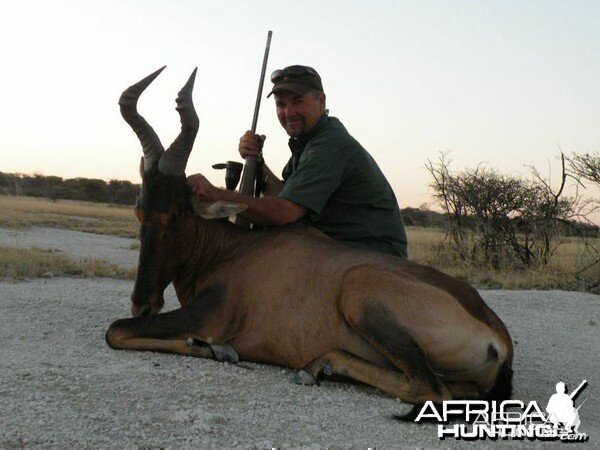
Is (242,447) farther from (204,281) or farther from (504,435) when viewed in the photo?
(204,281)

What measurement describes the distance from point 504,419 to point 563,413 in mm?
479

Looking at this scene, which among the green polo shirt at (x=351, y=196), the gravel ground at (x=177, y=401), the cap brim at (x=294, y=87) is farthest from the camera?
the cap brim at (x=294, y=87)

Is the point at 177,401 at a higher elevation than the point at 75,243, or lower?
higher

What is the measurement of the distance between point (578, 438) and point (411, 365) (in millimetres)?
1026

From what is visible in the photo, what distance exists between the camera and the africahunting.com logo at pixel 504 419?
4.32 metres

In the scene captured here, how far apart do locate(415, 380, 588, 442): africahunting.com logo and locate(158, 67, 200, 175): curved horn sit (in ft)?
8.44

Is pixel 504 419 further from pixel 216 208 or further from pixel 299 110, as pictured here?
pixel 299 110

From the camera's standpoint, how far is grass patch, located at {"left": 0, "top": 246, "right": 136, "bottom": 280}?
1112cm

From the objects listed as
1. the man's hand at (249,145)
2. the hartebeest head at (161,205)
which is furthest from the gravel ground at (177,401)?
the man's hand at (249,145)

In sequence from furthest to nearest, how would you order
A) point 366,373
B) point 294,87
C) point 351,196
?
1. point 294,87
2. point 351,196
3. point 366,373

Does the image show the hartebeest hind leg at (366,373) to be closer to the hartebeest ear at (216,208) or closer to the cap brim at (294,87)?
the hartebeest ear at (216,208)

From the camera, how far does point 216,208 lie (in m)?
5.85

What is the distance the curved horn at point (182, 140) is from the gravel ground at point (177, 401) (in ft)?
4.54

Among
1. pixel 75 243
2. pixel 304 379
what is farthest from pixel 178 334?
pixel 75 243
